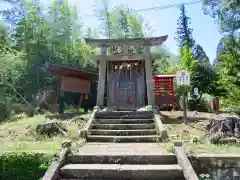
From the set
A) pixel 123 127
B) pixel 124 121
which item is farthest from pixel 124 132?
pixel 124 121

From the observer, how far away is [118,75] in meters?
12.2

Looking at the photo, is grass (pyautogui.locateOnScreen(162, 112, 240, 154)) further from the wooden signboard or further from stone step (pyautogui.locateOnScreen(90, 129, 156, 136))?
the wooden signboard

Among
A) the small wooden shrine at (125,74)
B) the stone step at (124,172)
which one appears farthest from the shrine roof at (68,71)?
the stone step at (124,172)

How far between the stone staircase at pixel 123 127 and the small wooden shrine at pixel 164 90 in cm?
587

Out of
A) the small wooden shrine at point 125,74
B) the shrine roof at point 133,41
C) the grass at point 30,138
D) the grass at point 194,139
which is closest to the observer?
the grass at point 194,139

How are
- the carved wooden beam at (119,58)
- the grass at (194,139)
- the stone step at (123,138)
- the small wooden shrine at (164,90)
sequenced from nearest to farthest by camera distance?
the grass at (194,139)
the stone step at (123,138)
the carved wooden beam at (119,58)
the small wooden shrine at (164,90)

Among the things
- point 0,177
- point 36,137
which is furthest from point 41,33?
point 0,177

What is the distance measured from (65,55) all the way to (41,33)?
221 centimetres

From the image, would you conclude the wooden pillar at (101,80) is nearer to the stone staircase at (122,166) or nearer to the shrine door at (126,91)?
the shrine door at (126,91)

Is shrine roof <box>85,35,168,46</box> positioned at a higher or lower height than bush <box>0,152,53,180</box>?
higher

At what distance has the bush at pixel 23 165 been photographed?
4.86m

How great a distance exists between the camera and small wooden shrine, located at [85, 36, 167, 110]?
10.9 metres

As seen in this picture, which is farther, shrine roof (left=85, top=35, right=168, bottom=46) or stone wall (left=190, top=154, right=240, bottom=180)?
shrine roof (left=85, top=35, right=168, bottom=46)

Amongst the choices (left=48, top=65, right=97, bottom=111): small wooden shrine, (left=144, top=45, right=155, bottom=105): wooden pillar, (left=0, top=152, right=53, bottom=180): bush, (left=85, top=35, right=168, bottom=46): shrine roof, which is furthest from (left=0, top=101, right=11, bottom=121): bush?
(left=0, top=152, right=53, bottom=180): bush
